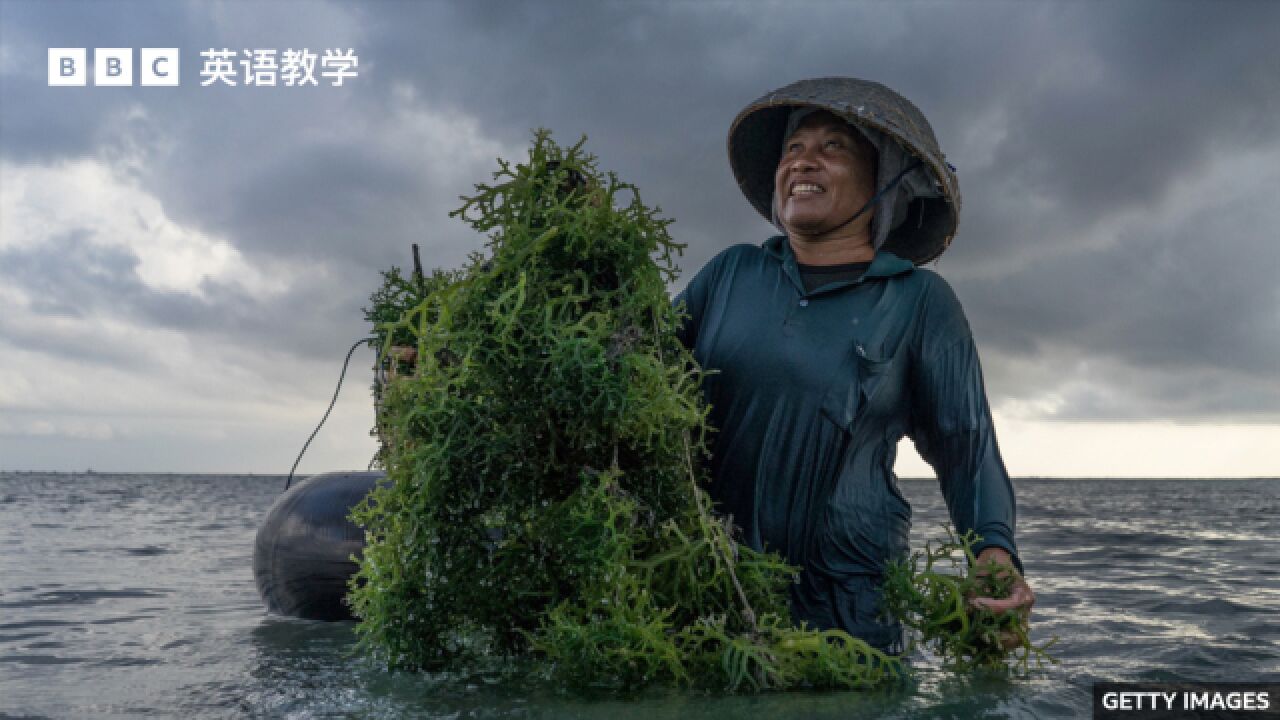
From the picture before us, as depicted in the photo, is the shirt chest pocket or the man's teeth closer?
the shirt chest pocket

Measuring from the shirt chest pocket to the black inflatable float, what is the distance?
333 centimetres

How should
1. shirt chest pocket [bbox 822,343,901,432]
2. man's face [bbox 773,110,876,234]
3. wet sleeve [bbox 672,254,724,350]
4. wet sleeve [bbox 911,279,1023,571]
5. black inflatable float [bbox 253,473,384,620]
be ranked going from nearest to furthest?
shirt chest pocket [bbox 822,343,901,432] → wet sleeve [bbox 911,279,1023,571] → man's face [bbox 773,110,876,234] → wet sleeve [bbox 672,254,724,350] → black inflatable float [bbox 253,473,384,620]

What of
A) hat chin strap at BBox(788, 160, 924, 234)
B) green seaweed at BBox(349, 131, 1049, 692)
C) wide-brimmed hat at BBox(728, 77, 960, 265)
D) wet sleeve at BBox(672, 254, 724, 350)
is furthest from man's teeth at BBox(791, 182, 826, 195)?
green seaweed at BBox(349, 131, 1049, 692)

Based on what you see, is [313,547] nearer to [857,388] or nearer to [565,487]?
[565,487]

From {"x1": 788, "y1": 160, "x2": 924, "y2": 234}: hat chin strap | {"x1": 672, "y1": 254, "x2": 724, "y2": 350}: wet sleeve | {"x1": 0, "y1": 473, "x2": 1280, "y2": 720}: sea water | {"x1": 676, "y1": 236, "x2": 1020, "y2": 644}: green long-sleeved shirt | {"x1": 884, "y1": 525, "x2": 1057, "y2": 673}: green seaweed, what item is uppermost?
{"x1": 788, "y1": 160, "x2": 924, "y2": 234}: hat chin strap

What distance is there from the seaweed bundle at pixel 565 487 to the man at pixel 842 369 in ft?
1.31

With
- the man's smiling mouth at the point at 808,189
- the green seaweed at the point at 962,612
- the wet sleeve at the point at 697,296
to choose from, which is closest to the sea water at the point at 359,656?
the green seaweed at the point at 962,612

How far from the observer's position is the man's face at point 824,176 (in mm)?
3492

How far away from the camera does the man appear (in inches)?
128

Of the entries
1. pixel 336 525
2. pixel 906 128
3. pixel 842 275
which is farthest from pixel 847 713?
pixel 336 525

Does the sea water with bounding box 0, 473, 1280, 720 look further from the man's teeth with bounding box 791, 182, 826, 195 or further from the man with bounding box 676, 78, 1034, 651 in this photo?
the man's teeth with bounding box 791, 182, 826, 195

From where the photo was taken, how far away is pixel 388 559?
2.86 metres

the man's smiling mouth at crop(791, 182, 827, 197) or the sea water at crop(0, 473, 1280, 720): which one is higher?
the man's smiling mouth at crop(791, 182, 827, 197)

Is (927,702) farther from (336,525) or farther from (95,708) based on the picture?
(336,525)
